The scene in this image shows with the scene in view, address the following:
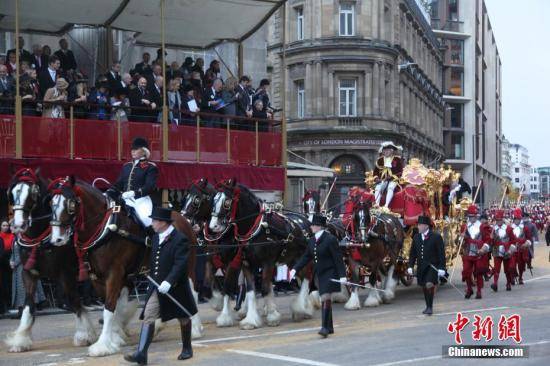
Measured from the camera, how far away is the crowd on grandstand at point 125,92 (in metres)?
17.0

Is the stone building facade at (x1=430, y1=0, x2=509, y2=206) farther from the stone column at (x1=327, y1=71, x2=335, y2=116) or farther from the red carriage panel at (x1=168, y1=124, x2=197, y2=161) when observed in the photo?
the red carriage panel at (x1=168, y1=124, x2=197, y2=161)

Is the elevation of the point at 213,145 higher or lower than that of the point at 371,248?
higher

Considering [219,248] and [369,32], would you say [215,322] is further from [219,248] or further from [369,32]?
[369,32]

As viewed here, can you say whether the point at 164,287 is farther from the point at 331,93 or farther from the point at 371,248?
the point at 331,93

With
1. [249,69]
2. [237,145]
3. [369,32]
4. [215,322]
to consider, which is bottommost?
[215,322]

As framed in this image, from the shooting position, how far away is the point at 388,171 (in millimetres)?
19453

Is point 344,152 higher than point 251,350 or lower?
higher

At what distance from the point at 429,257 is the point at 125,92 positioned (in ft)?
25.7

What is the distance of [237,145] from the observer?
20047mm

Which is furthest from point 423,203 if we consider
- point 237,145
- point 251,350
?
point 251,350

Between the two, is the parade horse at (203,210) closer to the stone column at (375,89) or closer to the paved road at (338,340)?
the paved road at (338,340)

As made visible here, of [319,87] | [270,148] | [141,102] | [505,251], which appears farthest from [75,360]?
[319,87]

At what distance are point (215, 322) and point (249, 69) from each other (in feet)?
50.1

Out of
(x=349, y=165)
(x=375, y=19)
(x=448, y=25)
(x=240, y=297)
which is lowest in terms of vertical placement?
(x=240, y=297)
